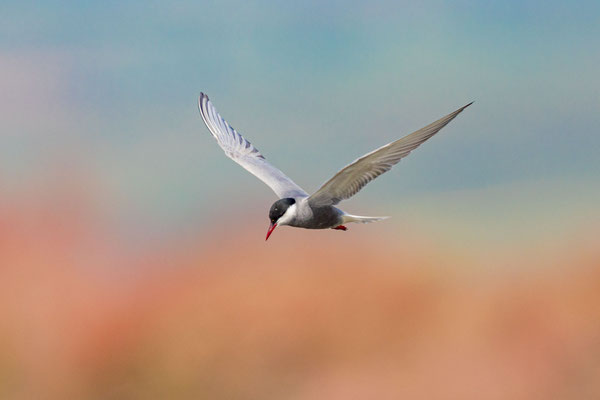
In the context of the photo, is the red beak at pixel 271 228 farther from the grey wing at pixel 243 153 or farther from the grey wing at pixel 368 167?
the grey wing at pixel 243 153

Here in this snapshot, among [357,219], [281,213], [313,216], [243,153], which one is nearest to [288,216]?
[281,213]

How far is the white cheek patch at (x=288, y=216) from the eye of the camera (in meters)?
5.96

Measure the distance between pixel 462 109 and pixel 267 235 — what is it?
1735 millimetres

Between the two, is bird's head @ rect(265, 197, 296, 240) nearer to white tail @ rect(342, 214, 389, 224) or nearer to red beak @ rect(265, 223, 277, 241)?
red beak @ rect(265, 223, 277, 241)

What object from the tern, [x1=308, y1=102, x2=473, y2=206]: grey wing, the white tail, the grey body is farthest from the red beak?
the white tail

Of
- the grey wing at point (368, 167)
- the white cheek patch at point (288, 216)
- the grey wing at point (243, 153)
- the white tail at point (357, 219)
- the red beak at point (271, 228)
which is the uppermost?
the grey wing at point (243, 153)

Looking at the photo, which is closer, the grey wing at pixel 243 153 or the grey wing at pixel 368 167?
the grey wing at pixel 368 167

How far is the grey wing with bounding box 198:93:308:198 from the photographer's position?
7043 millimetres

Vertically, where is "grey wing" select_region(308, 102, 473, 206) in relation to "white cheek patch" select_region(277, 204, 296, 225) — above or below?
above

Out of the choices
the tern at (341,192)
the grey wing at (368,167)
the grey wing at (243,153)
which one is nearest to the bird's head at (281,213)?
the tern at (341,192)

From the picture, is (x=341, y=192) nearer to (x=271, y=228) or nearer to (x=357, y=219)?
(x=357, y=219)

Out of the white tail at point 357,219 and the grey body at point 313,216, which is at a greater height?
the grey body at point 313,216

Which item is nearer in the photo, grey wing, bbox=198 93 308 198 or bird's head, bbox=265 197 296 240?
bird's head, bbox=265 197 296 240

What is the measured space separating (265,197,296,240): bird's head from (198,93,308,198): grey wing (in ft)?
2.34
